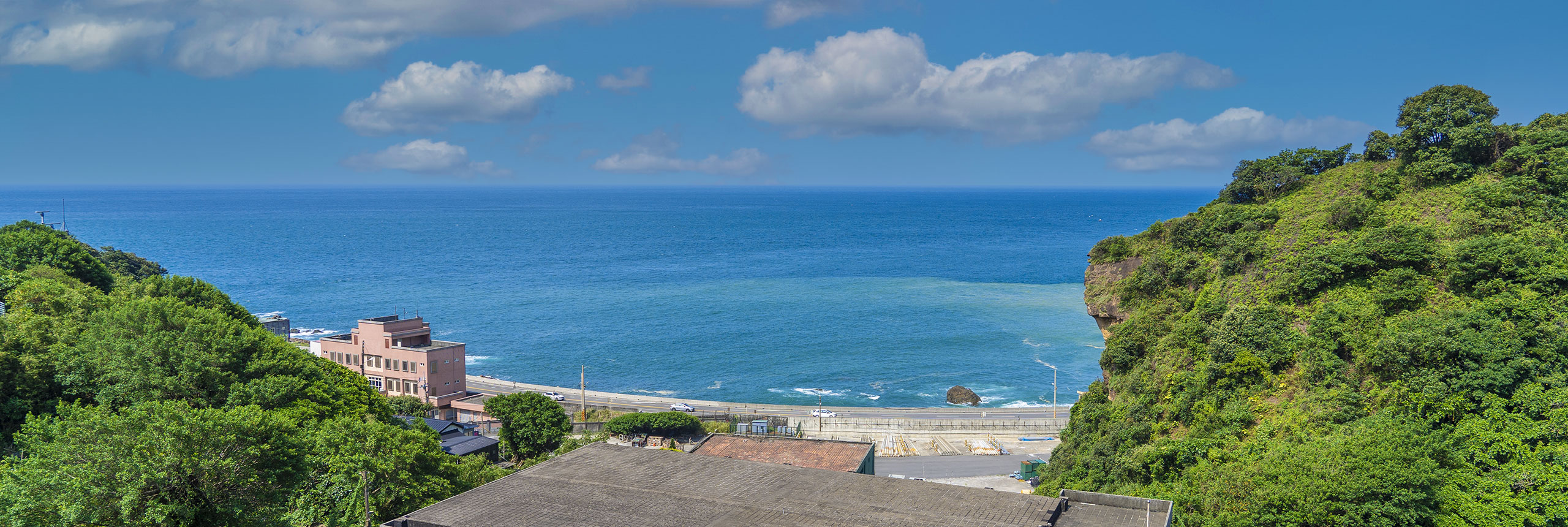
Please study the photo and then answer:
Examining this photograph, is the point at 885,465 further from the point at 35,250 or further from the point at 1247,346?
the point at 35,250

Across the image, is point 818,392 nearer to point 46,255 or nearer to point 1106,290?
point 1106,290

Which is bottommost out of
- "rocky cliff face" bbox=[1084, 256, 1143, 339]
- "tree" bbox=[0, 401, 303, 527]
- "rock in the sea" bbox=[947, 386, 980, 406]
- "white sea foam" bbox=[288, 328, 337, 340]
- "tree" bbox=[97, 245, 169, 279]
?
"rock in the sea" bbox=[947, 386, 980, 406]

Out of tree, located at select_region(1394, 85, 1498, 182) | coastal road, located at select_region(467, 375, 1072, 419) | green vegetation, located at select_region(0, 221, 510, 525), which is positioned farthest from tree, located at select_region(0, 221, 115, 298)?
tree, located at select_region(1394, 85, 1498, 182)

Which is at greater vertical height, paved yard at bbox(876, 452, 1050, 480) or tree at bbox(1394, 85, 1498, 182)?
tree at bbox(1394, 85, 1498, 182)

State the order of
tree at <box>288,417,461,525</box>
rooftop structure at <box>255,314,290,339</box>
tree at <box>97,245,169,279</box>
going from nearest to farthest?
tree at <box>288,417,461,525</box> → tree at <box>97,245,169,279</box> → rooftop structure at <box>255,314,290,339</box>

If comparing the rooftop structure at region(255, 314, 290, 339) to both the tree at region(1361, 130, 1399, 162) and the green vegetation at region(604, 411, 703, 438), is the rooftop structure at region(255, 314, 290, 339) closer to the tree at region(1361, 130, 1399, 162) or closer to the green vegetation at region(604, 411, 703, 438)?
the green vegetation at region(604, 411, 703, 438)

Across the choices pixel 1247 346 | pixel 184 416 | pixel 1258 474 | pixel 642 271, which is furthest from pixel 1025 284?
pixel 184 416
